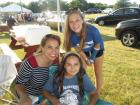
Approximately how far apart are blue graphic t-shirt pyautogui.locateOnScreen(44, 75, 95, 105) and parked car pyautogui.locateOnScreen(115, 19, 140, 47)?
8813 mm

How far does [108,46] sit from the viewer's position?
43.7ft

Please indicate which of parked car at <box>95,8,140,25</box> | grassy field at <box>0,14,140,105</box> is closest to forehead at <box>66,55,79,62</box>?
grassy field at <box>0,14,140,105</box>

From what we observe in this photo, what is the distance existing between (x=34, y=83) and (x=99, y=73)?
138 cm

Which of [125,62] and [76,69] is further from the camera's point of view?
[125,62]

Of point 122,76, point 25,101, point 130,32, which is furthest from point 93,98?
point 130,32

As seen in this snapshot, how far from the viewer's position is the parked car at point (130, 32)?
12000mm

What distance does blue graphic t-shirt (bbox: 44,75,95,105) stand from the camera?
3420mm

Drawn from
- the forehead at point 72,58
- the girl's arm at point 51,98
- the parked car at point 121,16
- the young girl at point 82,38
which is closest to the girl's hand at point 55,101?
the girl's arm at point 51,98

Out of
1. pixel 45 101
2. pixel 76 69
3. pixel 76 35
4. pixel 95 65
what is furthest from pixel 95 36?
pixel 45 101

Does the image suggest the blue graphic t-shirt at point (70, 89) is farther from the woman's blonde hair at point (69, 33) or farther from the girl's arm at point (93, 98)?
the woman's blonde hair at point (69, 33)

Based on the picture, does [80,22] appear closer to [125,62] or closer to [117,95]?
[117,95]

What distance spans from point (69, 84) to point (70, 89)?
0.06 metres

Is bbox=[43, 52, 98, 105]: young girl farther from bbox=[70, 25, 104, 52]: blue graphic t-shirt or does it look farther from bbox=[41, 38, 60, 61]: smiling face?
bbox=[70, 25, 104, 52]: blue graphic t-shirt

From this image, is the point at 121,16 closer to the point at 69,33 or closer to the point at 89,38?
the point at 89,38
